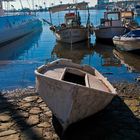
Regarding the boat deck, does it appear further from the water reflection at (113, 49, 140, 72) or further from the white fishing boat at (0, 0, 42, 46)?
the white fishing boat at (0, 0, 42, 46)

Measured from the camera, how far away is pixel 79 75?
10898 millimetres

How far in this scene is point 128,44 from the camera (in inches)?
845

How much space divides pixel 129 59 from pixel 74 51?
5813mm

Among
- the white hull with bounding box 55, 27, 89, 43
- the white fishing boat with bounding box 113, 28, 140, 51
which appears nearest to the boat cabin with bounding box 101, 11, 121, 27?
the white hull with bounding box 55, 27, 89, 43

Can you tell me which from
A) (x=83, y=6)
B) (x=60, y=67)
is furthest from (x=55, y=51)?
(x=60, y=67)

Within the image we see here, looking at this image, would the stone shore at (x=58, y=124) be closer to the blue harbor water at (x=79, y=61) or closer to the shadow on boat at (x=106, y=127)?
the shadow on boat at (x=106, y=127)

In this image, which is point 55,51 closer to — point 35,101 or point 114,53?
point 114,53

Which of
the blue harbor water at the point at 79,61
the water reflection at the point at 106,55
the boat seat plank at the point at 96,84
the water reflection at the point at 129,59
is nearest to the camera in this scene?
the boat seat plank at the point at 96,84

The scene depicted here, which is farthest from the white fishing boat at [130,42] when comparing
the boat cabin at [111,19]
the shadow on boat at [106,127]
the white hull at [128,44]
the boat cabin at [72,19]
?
the shadow on boat at [106,127]

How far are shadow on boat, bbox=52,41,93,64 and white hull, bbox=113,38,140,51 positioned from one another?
2124 mm

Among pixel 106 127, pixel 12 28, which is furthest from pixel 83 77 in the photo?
pixel 12 28

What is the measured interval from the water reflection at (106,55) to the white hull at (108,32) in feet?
2.78

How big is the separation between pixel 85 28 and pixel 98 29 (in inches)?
51.1

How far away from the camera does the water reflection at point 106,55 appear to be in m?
18.7
